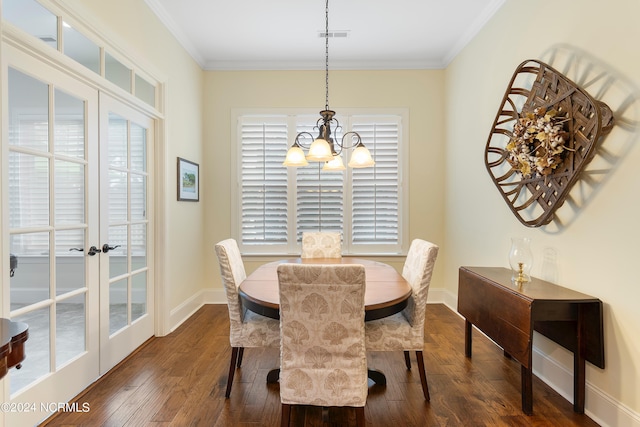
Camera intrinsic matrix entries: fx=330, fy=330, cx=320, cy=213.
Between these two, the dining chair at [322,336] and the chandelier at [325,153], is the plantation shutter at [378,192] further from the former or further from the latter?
the dining chair at [322,336]

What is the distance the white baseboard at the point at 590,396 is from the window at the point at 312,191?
204 centimetres

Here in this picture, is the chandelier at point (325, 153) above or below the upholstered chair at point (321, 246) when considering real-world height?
above

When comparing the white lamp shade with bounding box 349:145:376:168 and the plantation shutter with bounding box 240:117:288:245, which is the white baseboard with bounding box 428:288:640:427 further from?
the plantation shutter with bounding box 240:117:288:245

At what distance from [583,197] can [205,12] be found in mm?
3413

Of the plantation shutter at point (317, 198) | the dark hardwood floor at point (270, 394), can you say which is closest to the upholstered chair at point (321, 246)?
the plantation shutter at point (317, 198)

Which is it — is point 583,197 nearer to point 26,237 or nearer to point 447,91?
point 447,91

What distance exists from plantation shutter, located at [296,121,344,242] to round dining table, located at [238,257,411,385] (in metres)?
1.55

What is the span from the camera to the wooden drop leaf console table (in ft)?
6.15

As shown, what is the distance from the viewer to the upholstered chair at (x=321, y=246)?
3.31 meters

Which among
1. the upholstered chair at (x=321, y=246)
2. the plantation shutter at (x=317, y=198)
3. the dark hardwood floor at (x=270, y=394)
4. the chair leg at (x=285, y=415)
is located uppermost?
the plantation shutter at (x=317, y=198)

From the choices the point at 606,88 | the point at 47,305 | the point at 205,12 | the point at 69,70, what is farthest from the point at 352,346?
the point at 205,12

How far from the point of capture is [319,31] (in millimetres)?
3424

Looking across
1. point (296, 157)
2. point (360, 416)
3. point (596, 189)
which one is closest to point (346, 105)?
point (296, 157)

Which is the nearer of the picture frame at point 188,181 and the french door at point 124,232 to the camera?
the french door at point 124,232
